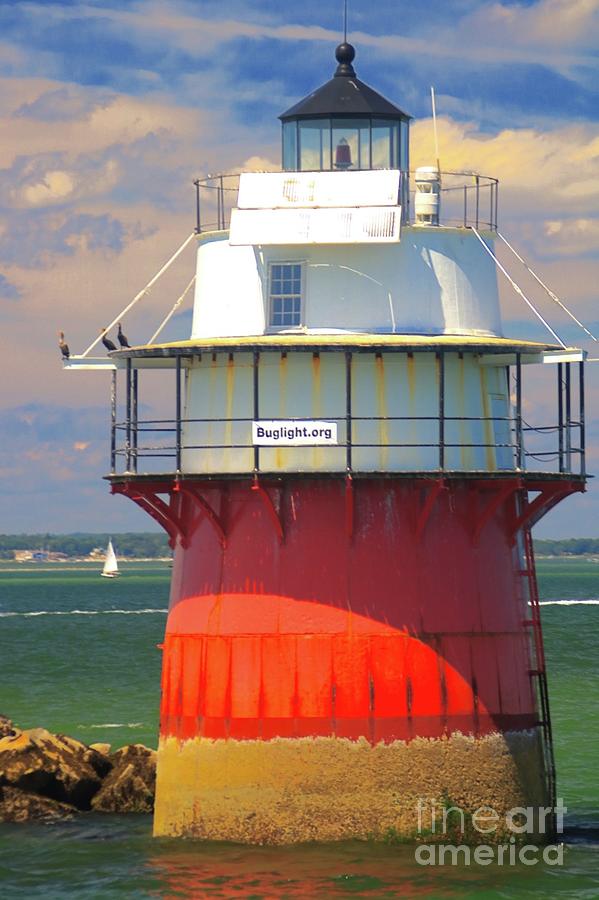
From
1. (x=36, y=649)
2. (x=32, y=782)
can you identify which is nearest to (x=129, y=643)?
(x=36, y=649)

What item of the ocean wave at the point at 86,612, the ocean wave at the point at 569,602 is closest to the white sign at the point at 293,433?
the ocean wave at the point at 86,612

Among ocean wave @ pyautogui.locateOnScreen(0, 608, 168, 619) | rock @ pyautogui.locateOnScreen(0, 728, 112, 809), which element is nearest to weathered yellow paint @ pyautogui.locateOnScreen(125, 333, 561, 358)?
rock @ pyautogui.locateOnScreen(0, 728, 112, 809)

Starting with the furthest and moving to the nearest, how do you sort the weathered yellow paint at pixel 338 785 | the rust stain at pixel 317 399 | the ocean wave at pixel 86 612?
the ocean wave at pixel 86 612 → the rust stain at pixel 317 399 → the weathered yellow paint at pixel 338 785

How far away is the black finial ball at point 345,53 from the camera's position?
33.1 m

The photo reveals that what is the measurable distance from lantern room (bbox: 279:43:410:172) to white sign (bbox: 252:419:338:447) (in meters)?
4.60

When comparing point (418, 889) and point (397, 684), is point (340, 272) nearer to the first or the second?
point (397, 684)

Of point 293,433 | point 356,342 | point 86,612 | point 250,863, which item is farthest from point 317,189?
point 86,612

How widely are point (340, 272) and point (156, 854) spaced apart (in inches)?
380

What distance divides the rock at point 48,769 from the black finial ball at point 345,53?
1371 cm

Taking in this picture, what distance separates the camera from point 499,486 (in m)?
30.6

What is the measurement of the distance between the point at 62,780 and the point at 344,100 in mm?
13647

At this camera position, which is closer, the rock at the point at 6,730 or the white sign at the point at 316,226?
the white sign at the point at 316,226

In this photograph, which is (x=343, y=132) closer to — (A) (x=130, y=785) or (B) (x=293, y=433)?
(B) (x=293, y=433)

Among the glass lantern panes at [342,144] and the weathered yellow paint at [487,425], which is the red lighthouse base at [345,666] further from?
the glass lantern panes at [342,144]
